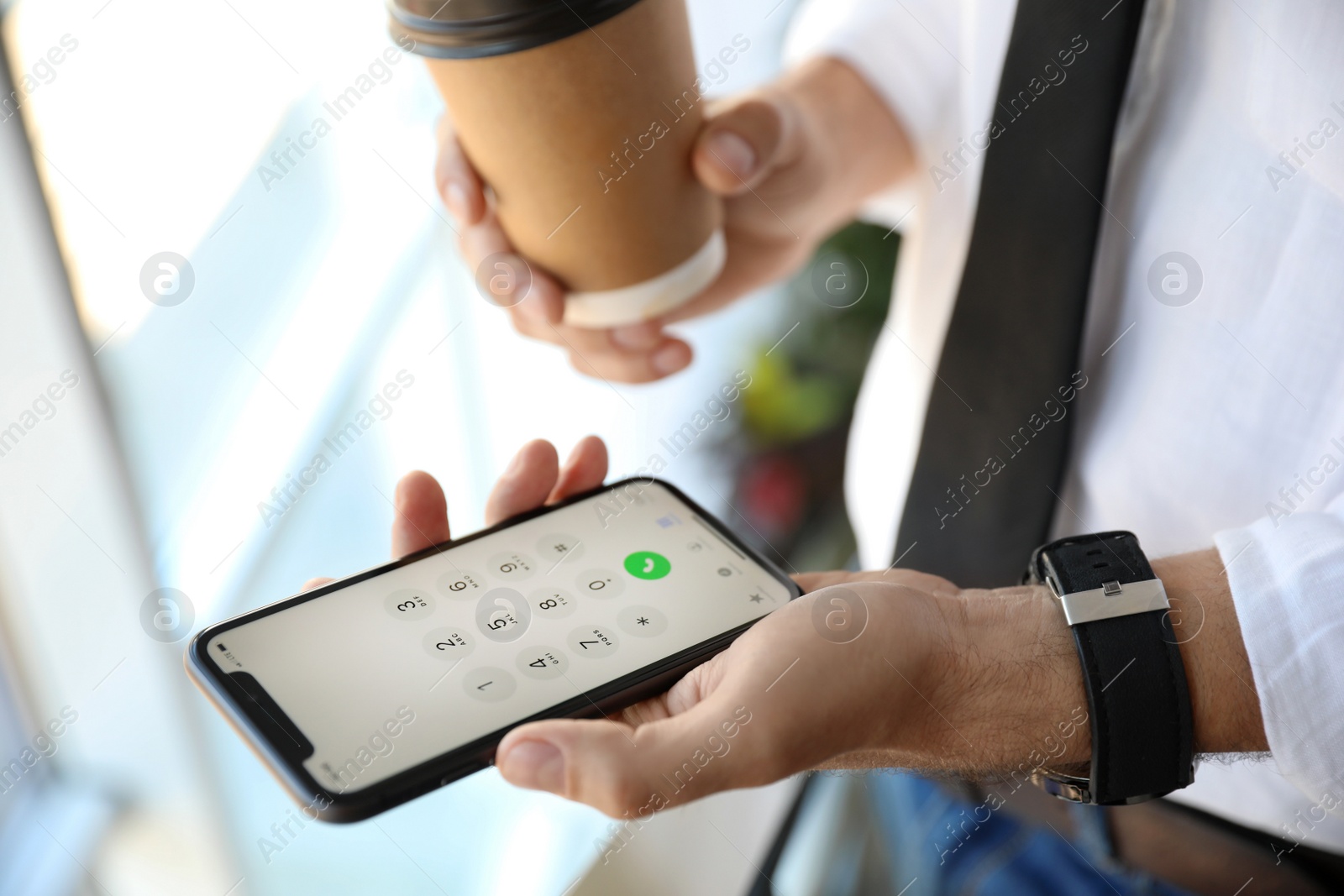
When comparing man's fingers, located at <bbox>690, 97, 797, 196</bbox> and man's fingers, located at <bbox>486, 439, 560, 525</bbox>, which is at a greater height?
man's fingers, located at <bbox>690, 97, 797, 196</bbox>

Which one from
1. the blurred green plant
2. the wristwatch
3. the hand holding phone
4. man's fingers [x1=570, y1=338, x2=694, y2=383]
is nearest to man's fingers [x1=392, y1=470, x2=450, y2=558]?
the hand holding phone

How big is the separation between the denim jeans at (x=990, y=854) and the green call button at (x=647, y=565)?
311 mm

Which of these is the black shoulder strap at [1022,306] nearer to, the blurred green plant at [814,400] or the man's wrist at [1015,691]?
the man's wrist at [1015,691]

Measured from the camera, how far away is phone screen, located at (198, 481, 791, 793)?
495mm

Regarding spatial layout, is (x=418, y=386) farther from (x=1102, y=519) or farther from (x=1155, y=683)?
(x=1155, y=683)

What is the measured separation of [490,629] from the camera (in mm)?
553

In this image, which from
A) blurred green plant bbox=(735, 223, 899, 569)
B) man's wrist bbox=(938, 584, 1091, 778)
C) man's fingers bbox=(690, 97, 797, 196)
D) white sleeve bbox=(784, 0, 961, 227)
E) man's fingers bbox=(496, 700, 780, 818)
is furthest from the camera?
blurred green plant bbox=(735, 223, 899, 569)

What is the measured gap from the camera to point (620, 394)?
1.49 meters

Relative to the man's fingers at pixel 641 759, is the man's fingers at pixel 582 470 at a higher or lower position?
higher

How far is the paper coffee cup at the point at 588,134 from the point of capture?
0.51m

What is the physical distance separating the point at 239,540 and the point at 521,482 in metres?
0.38

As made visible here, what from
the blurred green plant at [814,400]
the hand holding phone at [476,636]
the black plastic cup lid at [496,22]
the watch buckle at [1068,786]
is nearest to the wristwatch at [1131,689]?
the watch buckle at [1068,786]

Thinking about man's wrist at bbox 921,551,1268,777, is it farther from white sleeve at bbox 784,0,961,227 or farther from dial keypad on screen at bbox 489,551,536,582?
white sleeve at bbox 784,0,961,227

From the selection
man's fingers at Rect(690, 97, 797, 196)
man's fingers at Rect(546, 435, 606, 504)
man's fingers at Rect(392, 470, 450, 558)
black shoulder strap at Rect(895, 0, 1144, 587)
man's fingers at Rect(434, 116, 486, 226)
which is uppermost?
man's fingers at Rect(434, 116, 486, 226)
